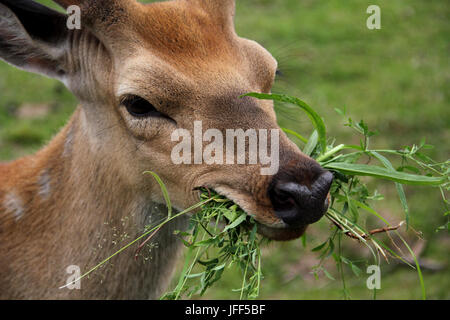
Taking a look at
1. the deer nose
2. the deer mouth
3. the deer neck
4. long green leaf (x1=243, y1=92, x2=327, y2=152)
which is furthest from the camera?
the deer neck

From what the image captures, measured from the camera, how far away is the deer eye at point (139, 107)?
330cm

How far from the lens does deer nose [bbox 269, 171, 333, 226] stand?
9.22ft

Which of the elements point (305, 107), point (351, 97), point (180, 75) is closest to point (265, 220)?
point (305, 107)

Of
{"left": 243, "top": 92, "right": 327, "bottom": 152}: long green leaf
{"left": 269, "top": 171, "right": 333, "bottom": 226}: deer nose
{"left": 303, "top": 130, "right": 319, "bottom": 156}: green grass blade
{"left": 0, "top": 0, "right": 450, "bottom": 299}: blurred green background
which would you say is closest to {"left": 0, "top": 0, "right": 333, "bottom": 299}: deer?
{"left": 269, "top": 171, "right": 333, "bottom": 226}: deer nose

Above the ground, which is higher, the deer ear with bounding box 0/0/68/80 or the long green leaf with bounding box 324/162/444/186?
the deer ear with bounding box 0/0/68/80

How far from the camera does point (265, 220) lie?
293cm

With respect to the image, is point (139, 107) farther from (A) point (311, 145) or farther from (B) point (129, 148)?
(A) point (311, 145)

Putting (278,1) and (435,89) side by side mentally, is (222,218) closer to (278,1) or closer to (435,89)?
(435,89)

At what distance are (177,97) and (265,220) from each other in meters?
0.85

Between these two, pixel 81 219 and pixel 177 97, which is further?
pixel 81 219

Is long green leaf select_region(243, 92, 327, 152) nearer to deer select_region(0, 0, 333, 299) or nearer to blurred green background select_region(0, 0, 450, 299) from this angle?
deer select_region(0, 0, 333, 299)

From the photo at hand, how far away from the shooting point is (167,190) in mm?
3385

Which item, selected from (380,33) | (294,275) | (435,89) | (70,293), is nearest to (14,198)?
(70,293)
